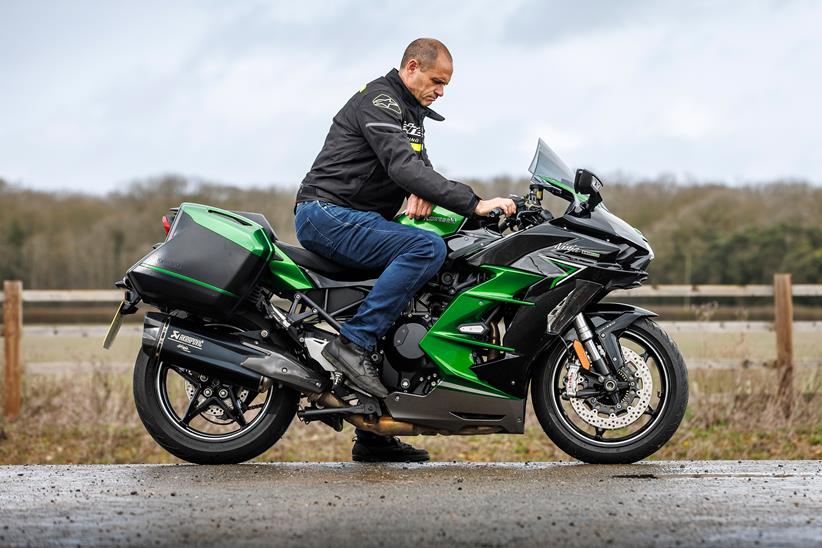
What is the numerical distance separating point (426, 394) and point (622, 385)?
3.43 ft

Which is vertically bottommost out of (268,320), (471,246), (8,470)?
(8,470)

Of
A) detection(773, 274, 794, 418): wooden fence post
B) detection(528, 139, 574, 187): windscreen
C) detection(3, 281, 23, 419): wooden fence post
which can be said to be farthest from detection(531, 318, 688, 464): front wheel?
detection(3, 281, 23, 419): wooden fence post

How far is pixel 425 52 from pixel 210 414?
2.34 m

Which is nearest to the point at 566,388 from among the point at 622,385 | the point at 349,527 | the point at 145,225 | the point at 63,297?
the point at 622,385

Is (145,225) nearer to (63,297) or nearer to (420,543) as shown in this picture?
(63,297)

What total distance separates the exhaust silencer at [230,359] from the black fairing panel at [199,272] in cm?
17

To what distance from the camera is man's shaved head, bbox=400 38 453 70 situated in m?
6.31

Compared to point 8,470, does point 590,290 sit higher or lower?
higher

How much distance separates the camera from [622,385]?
6090 mm

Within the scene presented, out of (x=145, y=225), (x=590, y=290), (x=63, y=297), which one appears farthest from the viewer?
(x=145, y=225)

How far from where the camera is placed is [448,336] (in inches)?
238

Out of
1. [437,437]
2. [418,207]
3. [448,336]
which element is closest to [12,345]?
[437,437]

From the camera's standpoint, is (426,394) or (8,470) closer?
(426,394)

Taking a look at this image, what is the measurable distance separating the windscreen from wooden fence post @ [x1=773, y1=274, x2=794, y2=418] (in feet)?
18.4
